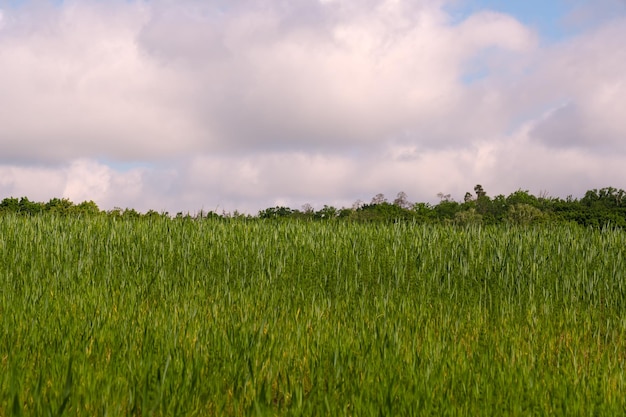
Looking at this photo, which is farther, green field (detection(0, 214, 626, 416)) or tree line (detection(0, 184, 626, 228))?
tree line (detection(0, 184, 626, 228))

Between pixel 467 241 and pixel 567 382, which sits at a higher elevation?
pixel 467 241

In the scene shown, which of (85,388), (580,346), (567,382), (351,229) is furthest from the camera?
(351,229)

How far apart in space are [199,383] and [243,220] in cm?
757

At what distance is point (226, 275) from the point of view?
7.06 m

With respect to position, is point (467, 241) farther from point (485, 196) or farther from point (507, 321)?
point (485, 196)

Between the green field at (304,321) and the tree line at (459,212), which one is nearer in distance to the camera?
the green field at (304,321)

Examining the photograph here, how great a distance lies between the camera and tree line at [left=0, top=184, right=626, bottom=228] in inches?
571

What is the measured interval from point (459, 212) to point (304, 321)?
14531 millimetres

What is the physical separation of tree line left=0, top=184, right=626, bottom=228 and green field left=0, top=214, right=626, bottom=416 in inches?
101

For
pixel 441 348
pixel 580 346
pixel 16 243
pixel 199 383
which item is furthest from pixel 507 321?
pixel 16 243

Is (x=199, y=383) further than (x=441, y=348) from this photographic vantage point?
No

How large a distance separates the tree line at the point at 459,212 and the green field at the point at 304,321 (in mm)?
2576

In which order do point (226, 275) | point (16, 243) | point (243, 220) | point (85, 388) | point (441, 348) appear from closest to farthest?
point (85, 388)
point (441, 348)
point (226, 275)
point (16, 243)
point (243, 220)

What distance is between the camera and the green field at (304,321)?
3389 mm
